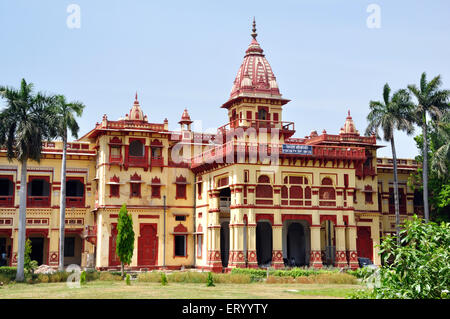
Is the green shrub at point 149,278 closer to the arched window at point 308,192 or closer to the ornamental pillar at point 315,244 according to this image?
the ornamental pillar at point 315,244

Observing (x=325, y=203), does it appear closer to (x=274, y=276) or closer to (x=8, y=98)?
(x=274, y=276)

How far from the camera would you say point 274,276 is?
115 feet

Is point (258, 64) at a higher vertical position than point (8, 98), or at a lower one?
higher

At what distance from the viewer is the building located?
43656mm

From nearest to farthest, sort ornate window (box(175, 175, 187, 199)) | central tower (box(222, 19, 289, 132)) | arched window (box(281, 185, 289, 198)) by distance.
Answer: arched window (box(281, 185, 289, 198)), central tower (box(222, 19, 289, 132)), ornate window (box(175, 175, 187, 199))

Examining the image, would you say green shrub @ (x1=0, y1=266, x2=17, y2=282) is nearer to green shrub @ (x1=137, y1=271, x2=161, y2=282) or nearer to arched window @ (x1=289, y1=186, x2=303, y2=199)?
green shrub @ (x1=137, y1=271, x2=161, y2=282)

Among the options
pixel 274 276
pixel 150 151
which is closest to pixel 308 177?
pixel 274 276

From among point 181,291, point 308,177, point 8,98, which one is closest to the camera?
point 181,291

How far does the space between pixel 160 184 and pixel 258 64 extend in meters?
13.7

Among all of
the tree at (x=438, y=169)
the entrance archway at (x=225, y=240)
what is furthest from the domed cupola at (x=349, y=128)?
the entrance archway at (x=225, y=240)

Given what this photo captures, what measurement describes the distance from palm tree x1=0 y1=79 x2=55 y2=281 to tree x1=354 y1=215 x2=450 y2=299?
83.0 ft

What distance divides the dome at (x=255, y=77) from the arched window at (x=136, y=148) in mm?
9143

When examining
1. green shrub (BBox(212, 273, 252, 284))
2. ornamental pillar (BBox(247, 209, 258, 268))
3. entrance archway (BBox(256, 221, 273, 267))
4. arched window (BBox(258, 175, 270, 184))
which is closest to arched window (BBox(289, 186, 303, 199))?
arched window (BBox(258, 175, 270, 184))

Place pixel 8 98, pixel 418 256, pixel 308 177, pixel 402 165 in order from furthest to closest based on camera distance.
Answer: pixel 402 165
pixel 308 177
pixel 8 98
pixel 418 256
